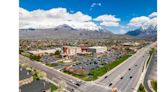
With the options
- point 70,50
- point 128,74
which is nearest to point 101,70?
point 128,74

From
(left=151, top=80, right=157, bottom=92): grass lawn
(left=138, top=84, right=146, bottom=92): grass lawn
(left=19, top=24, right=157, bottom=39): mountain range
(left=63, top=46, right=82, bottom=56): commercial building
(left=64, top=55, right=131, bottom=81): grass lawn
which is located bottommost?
(left=138, top=84, right=146, bottom=92): grass lawn

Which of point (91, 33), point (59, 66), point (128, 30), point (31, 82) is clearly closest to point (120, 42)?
point (128, 30)

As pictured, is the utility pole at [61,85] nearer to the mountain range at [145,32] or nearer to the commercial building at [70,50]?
the commercial building at [70,50]

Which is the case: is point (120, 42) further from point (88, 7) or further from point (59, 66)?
point (59, 66)

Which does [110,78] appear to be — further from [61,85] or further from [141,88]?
[61,85]

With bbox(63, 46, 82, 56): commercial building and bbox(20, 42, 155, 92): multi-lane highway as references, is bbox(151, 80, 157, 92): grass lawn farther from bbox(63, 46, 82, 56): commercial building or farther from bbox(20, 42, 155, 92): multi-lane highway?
bbox(63, 46, 82, 56): commercial building

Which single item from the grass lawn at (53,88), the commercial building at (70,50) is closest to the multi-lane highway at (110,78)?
the grass lawn at (53,88)

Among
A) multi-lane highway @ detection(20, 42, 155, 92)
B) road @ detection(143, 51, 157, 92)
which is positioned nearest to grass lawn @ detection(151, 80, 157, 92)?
road @ detection(143, 51, 157, 92)
